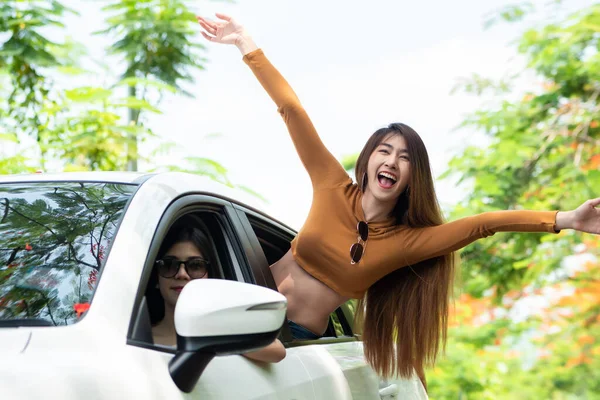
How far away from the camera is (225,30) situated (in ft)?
14.1

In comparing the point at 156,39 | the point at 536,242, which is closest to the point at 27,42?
the point at 156,39

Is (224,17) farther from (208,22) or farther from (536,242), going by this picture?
(536,242)

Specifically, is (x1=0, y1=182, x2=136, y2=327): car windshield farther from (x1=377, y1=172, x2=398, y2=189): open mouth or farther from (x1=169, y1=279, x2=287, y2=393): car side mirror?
(x1=377, y1=172, x2=398, y2=189): open mouth

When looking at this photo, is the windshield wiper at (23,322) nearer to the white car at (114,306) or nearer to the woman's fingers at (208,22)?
the white car at (114,306)

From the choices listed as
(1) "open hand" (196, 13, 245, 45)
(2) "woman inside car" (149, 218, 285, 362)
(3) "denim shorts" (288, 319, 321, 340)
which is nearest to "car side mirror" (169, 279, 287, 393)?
(2) "woman inside car" (149, 218, 285, 362)

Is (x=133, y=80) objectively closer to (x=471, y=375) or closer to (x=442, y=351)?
(x=471, y=375)

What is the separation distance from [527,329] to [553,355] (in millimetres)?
654

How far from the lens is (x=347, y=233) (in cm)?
405

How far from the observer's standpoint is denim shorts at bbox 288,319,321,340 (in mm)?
3656

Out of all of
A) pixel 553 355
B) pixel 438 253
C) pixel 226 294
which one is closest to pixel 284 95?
pixel 438 253

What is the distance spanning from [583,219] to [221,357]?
1941 millimetres

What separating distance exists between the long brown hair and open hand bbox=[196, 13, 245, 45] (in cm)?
84

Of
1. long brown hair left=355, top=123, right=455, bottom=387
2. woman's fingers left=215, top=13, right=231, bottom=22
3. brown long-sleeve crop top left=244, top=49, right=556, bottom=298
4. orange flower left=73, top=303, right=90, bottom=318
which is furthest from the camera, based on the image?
woman's fingers left=215, top=13, right=231, bottom=22

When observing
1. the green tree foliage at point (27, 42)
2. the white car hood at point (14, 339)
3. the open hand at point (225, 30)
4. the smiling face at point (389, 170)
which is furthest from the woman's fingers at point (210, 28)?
the green tree foliage at point (27, 42)
